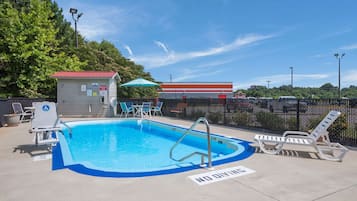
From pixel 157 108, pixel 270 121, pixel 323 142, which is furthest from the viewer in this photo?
pixel 157 108

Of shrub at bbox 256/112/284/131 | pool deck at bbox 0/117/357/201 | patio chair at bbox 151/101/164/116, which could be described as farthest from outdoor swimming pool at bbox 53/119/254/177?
patio chair at bbox 151/101/164/116

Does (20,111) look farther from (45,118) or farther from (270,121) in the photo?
(270,121)

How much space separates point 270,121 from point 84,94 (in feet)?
33.8

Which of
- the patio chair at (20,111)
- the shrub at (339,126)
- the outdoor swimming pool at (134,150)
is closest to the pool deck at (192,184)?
the outdoor swimming pool at (134,150)

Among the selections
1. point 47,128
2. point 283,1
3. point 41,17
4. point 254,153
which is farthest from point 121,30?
point 254,153

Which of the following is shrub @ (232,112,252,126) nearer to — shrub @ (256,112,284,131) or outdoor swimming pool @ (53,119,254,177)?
shrub @ (256,112,284,131)

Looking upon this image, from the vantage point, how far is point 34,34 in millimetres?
14320

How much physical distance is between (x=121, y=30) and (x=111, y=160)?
58.6ft

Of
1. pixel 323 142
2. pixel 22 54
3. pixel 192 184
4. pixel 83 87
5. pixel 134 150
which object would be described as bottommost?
pixel 134 150

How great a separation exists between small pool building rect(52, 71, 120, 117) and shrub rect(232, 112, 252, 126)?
25.8 feet

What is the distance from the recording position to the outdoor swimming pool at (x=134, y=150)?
146 inches

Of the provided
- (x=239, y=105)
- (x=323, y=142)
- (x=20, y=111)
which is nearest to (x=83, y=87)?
(x=20, y=111)

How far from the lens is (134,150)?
647 cm

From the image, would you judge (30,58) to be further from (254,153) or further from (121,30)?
(254,153)
